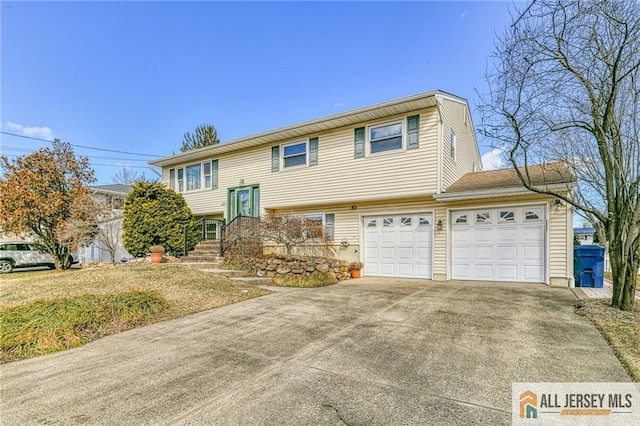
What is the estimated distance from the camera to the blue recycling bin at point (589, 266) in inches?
313

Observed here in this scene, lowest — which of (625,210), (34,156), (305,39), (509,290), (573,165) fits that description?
(509,290)

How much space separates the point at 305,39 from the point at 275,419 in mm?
12687

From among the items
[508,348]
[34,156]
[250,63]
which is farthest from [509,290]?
[34,156]

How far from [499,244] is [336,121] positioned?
21.1ft

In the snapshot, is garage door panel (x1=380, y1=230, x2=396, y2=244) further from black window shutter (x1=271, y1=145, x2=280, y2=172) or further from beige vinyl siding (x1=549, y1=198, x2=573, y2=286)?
black window shutter (x1=271, y1=145, x2=280, y2=172)

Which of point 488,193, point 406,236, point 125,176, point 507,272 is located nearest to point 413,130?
point 488,193

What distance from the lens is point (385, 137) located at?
10.2m

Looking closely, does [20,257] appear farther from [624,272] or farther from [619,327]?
[624,272]

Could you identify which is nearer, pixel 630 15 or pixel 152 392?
pixel 152 392

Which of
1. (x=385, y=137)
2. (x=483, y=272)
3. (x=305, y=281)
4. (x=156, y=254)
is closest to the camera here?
(x=305, y=281)

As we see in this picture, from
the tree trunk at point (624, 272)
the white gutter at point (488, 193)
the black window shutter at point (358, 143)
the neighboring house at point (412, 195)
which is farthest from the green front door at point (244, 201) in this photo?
the tree trunk at point (624, 272)

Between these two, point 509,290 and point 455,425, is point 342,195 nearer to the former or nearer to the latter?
point 509,290

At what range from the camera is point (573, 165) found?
8.39m

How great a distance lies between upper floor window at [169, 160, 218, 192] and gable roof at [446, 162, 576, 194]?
10.4 meters
